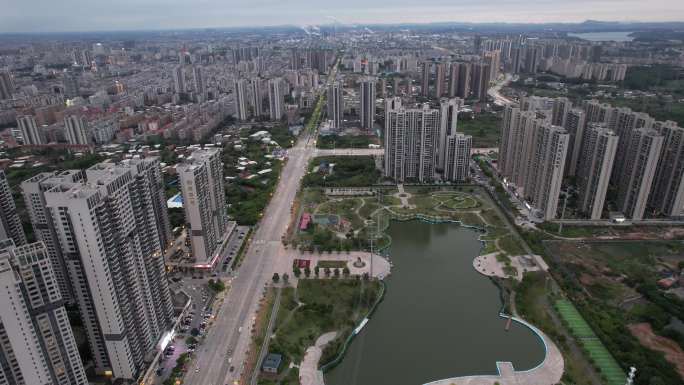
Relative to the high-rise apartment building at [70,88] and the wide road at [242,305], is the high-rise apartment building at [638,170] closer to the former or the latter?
the wide road at [242,305]

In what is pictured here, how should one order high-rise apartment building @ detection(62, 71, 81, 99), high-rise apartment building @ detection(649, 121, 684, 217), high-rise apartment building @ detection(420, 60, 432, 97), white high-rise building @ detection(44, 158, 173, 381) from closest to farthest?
white high-rise building @ detection(44, 158, 173, 381) → high-rise apartment building @ detection(649, 121, 684, 217) → high-rise apartment building @ detection(420, 60, 432, 97) → high-rise apartment building @ detection(62, 71, 81, 99)

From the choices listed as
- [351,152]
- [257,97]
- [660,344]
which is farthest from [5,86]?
[660,344]

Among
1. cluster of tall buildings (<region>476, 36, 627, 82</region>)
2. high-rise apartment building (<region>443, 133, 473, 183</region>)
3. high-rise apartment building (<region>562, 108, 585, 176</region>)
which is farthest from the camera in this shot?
cluster of tall buildings (<region>476, 36, 627, 82</region>)

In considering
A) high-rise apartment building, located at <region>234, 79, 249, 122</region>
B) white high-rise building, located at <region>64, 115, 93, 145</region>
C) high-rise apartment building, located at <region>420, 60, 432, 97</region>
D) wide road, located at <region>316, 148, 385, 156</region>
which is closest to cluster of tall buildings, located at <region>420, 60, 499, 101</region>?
high-rise apartment building, located at <region>420, 60, 432, 97</region>

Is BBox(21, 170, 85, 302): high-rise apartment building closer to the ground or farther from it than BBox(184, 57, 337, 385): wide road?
farther from it

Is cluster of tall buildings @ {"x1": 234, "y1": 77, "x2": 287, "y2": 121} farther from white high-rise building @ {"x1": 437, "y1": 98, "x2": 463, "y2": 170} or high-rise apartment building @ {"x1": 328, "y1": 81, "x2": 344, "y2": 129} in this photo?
white high-rise building @ {"x1": 437, "y1": 98, "x2": 463, "y2": 170}

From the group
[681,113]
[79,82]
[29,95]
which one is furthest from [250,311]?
[79,82]
